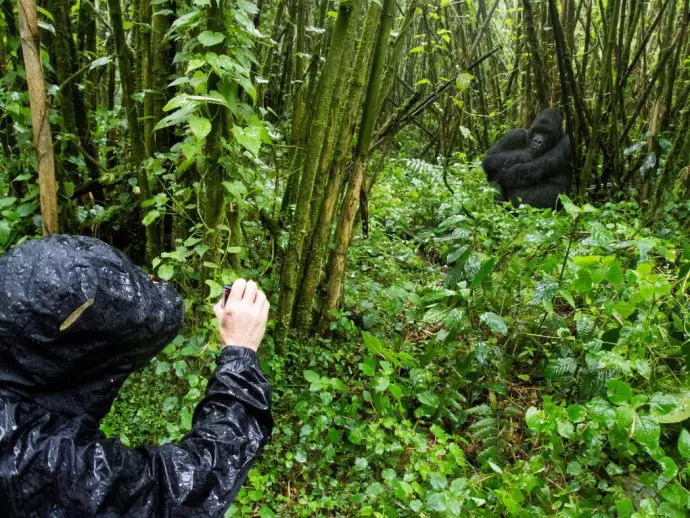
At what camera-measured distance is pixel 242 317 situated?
119 cm

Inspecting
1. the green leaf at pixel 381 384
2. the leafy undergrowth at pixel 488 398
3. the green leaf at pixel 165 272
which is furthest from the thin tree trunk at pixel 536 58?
the green leaf at pixel 165 272

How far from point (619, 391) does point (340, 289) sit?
1.42 meters

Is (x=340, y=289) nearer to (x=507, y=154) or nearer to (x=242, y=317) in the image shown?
(x=242, y=317)

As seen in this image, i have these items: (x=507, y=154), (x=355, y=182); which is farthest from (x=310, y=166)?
(x=507, y=154)

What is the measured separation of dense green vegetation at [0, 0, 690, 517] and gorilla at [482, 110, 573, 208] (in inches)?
72.5

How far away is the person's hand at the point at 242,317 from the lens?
1181mm

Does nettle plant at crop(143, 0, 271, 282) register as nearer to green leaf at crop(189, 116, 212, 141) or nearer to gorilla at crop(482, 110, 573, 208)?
green leaf at crop(189, 116, 212, 141)

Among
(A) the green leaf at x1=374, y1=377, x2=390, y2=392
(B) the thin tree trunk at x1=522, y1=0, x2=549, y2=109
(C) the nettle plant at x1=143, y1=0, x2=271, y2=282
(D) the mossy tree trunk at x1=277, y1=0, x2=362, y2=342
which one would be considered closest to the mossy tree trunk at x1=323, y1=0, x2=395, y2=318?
(D) the mossy tree trunk at x1=277, y1=0, x2=362, y2=342

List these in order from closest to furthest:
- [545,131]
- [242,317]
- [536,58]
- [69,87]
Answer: [242,317] → [69,87] → [536,58] → [545,131]

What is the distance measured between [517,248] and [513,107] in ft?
16.4

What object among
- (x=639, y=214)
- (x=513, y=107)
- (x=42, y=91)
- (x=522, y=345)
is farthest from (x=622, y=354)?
(x=513, y=107)

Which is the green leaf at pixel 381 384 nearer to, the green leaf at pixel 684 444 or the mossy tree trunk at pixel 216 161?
the mossy tree trunk at pixel 216 161

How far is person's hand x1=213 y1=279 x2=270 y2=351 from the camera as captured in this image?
3.87ft

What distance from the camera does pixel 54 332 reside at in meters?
0.90
